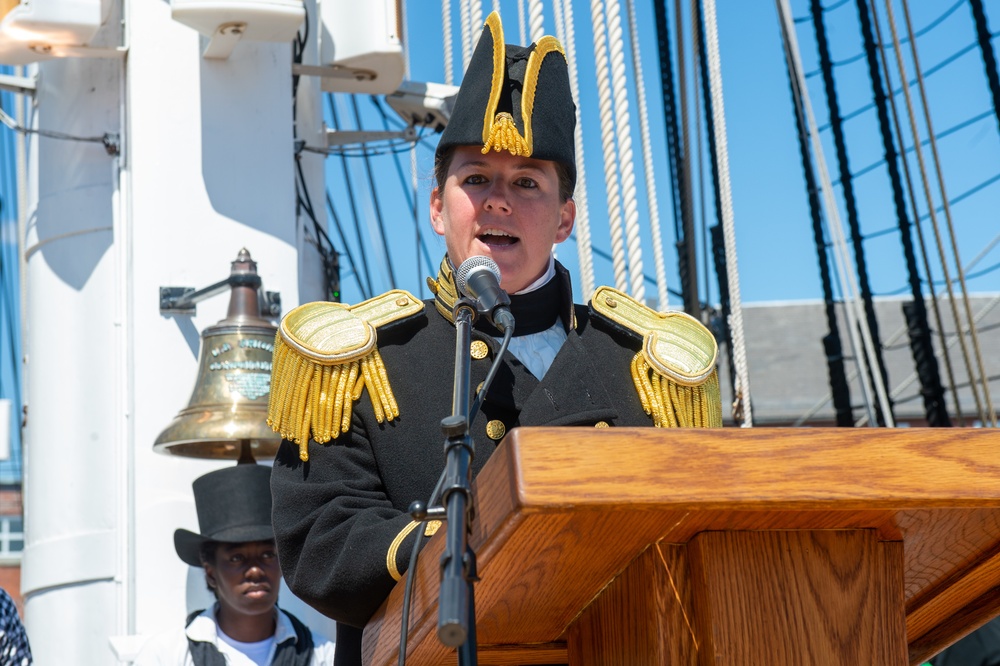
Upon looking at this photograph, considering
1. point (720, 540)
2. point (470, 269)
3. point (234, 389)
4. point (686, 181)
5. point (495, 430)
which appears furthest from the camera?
point (686, 181)

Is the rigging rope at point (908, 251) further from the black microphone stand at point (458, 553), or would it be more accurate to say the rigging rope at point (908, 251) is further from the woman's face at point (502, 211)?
the black microphone stand at point (458, 553)

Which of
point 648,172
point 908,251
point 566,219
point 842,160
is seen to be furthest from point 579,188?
point 842,160

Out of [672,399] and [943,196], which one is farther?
[943,196]

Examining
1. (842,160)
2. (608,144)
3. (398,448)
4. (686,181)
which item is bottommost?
(398,448)

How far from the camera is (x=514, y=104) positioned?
2.18 meters

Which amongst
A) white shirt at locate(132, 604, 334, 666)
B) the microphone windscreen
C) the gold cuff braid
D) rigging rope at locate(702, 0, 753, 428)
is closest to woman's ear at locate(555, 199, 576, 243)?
the microphone windscreen

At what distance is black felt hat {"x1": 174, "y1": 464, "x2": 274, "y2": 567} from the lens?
431 centimetres

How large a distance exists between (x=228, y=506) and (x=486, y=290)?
287 centimetres

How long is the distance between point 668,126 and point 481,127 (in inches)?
210

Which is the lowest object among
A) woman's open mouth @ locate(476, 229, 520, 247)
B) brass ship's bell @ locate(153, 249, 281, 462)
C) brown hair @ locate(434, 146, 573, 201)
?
woman's open mouth @ locate(476, 229, 520, 247)

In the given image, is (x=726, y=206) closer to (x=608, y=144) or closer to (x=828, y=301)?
(x=608, y=144)

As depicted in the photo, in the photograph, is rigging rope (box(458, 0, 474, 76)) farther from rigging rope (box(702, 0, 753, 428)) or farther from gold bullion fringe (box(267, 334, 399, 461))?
gold bullion fringe (box(267, 334, 399, 461))

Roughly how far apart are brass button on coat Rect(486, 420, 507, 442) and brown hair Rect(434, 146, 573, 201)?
47 cm

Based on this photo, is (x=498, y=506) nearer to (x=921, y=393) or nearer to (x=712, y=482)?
(x=712, y=482)
